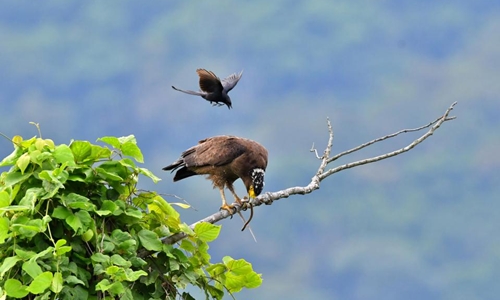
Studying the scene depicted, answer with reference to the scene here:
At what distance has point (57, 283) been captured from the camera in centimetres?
339

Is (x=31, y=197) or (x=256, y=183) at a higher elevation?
(x=256, y=183)

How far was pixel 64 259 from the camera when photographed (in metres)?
3.52

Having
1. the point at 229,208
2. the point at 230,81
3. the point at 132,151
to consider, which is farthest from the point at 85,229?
the point at 230,81

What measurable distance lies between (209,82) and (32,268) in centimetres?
305

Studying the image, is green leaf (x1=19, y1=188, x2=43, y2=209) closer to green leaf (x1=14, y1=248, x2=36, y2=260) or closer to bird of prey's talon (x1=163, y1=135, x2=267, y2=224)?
green leaf (x1=14, y1=248, x2=36, y2=260)

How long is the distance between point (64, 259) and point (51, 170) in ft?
1.45

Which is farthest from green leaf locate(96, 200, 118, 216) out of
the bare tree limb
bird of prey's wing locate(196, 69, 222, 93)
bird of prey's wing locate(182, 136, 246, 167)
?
bird of prey's wing locate(182, 136, 246, 167)

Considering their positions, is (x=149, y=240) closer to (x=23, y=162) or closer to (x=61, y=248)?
(x=61, y=248)

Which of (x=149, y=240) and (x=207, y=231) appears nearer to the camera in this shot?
(x=149, y=240)

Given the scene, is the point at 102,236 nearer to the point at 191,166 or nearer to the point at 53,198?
the point at 53,198

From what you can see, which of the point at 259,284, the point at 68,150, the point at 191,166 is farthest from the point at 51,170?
the point at 191,166

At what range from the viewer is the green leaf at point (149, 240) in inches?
149

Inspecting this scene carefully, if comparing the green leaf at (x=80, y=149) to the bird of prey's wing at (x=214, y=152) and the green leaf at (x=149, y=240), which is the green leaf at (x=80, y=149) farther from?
the bird of prey's wing at (x=214, y=152)

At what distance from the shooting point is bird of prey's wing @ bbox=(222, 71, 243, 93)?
6.48 metres
